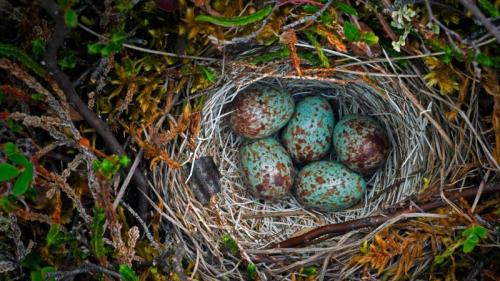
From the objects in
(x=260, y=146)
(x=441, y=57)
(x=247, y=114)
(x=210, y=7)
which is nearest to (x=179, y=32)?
(x=210, y=7)

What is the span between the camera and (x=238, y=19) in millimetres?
1526

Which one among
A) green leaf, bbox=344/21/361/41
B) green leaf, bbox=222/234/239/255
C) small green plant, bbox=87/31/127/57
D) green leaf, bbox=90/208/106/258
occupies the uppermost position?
small green plant, bbox=87/31/127/57

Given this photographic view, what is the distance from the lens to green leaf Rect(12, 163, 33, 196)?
130 cm

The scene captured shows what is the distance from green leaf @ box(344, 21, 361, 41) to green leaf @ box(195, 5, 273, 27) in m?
0.23

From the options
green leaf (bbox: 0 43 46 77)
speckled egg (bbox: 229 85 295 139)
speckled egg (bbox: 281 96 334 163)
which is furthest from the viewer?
speckled egg (bbox: 281 96 334 163)

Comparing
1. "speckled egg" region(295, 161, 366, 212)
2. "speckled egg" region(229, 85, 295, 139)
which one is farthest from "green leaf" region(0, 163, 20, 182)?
"speckled egg" region(295, 161, 366, 212)

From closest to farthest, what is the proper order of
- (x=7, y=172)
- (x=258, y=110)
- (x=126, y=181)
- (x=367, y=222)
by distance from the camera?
(x=7, y=172)
(x=126, y=181)
(x=367, y=222)
(x=258, y=110)

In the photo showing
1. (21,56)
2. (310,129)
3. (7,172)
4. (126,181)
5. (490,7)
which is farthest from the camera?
(310,129)

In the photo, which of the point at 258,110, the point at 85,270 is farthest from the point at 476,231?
the point at 85,270

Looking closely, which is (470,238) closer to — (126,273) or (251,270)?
(251,270)

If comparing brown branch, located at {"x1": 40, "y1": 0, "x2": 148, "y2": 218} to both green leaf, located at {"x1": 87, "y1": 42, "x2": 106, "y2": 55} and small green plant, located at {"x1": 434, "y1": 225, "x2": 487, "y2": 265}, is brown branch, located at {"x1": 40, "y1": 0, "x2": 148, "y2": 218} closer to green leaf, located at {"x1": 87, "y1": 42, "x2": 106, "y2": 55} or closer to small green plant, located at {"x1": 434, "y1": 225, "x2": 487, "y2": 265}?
green leaf, located at {"x1": 87, "y1": 42, "x2": 106, "y2": 55}

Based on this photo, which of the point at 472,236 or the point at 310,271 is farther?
the point at 310,271

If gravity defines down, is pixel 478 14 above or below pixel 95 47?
below

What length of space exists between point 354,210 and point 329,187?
0.50ft
